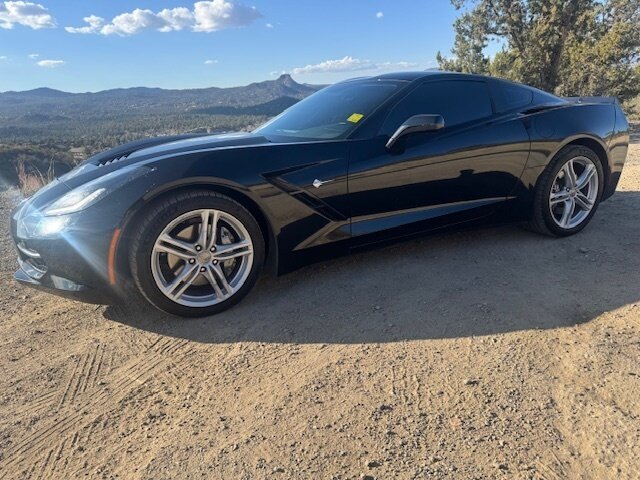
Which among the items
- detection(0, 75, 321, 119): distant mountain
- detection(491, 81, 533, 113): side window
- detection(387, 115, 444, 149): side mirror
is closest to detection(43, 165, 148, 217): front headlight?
detection(387, 115, 444, 149): side mirror

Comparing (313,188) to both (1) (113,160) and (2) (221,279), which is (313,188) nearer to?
(2) (221,279)

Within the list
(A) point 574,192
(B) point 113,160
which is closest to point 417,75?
(A) point 574,192

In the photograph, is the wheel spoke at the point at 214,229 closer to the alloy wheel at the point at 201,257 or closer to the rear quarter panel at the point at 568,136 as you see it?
the alloy wheel at the point at 201,257

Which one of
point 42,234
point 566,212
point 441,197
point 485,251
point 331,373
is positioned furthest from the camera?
point 566,212

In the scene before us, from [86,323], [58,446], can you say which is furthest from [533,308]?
[86,323]

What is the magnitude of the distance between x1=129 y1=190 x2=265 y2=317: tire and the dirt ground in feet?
0.47

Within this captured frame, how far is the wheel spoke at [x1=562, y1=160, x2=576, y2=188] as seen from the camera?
12.8 ft

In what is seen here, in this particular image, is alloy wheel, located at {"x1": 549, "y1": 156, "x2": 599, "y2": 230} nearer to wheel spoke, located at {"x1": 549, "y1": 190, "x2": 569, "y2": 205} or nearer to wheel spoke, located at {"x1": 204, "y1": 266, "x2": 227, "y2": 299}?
wheel spoke, located at {"x1": 549, "y1": 190, "x2": 569, "y2": 205}

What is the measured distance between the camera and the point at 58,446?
1.85m

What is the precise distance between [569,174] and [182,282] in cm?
327

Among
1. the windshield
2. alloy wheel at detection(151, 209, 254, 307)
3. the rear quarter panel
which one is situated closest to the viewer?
alloy wheel at detection(151, 209, 254, 307)

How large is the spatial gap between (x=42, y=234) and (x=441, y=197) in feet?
8.46

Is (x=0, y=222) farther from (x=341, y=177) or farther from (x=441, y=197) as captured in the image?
(x=441, y=197)

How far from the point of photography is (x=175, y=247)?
106 inches
